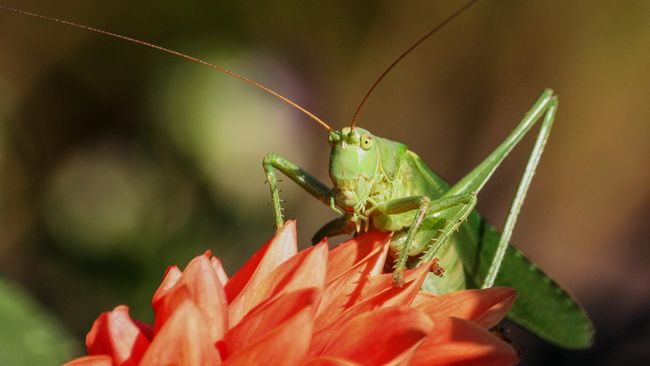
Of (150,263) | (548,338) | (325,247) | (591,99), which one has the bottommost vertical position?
(150,263)

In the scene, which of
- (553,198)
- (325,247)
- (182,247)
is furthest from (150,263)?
(553,198)

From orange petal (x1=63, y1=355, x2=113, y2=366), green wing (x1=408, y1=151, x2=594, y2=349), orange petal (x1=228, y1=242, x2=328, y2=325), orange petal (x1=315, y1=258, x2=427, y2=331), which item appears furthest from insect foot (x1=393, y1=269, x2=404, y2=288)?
green wing (x1=408, y1=151, x2=594, y2=349)

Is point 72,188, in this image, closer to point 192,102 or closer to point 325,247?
point 192,102

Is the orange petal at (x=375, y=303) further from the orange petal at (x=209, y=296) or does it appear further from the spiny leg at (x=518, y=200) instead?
the spiny leg at (x=518, y=200)

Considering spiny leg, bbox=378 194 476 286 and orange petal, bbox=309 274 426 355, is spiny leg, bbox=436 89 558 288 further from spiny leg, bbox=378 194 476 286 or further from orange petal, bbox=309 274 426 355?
orange petal, bbox=309 274 426 355

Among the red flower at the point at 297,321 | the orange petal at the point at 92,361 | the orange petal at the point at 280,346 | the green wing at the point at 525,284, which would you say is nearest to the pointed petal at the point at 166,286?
the red flower at the point at 297,321

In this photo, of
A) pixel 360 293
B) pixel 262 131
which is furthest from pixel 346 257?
pixel 262 131
